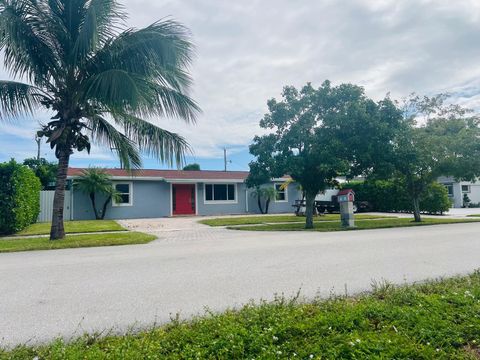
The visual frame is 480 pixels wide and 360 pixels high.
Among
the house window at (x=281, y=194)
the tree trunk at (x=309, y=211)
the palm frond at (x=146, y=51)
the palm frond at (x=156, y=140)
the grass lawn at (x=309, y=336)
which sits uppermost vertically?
the palm frond at (x=146, y=51)

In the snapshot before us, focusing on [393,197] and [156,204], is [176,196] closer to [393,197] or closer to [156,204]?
[156,204]

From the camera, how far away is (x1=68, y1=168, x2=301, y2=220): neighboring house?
22.4 metres

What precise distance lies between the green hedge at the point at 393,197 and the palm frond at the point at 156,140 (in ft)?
53.6

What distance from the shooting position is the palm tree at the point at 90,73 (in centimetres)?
991

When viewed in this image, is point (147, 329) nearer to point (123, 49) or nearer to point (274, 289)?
point (274, 289)

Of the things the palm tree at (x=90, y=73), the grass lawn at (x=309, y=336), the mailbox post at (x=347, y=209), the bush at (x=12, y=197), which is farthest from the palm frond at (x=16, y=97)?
the mailbox post at (x=347, y=209)

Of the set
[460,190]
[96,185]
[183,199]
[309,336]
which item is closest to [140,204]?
[183,199]

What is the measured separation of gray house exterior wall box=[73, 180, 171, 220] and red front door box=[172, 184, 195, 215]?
53cm

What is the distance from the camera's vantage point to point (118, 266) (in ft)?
23.7

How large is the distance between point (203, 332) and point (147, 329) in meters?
0.70

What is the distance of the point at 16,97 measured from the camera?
10.7 m

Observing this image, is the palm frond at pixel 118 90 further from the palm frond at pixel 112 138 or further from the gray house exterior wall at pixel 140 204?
the gray house exterior wall at pixel 140 204

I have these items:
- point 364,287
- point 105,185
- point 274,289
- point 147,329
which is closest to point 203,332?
point 147,329

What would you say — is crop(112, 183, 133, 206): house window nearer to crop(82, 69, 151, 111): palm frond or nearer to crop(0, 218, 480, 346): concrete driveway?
crop(0, 218, 480, 346): concrete driveway
